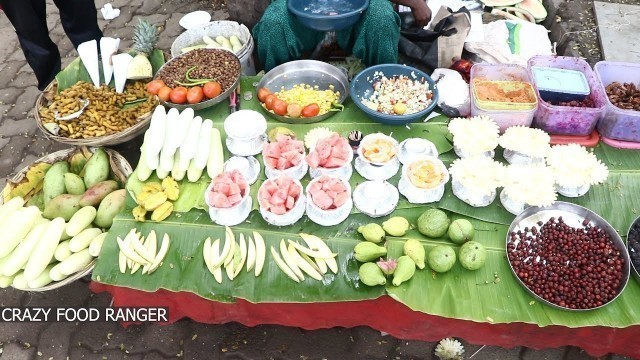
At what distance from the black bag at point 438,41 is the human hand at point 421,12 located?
0.34ft

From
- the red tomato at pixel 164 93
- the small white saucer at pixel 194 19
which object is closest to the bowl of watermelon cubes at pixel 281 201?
the red tomato at pixel 164 93

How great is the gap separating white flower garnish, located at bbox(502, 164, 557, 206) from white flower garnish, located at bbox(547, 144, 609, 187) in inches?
4.1

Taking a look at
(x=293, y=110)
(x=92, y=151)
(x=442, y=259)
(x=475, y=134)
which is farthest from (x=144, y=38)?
(x=442, y=259)

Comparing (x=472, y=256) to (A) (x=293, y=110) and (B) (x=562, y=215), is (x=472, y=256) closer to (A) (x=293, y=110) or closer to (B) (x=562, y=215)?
(B) (x=562, y=215)

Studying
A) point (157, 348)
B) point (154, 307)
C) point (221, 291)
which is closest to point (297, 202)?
point (221, 291)

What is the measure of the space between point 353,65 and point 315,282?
7.73 ft

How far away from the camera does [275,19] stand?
3.84 m

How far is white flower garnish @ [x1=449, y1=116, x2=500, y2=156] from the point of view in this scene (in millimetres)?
Result: 2975

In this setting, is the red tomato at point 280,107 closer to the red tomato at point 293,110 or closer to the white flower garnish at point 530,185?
the red tomato at point 293,110

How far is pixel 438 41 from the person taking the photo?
13.0 ft

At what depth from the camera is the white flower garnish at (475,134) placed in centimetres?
297

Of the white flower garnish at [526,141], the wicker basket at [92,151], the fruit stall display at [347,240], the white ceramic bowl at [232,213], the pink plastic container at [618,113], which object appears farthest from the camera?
the wicker basket at [92,151]

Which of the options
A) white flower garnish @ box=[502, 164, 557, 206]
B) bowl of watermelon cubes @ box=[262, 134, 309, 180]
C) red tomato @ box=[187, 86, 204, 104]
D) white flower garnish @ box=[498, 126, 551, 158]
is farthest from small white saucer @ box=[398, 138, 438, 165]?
red tomato @ box=[187, 86, 204, 104]

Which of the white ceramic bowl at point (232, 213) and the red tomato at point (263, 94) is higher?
the red tomato at point (263, 94)
